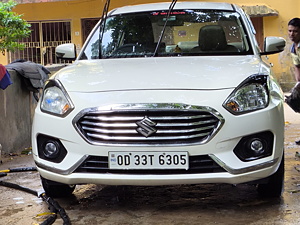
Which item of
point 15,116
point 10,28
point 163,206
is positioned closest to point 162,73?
point 163,206

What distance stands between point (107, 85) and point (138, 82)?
218mm

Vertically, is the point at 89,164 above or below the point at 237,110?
below

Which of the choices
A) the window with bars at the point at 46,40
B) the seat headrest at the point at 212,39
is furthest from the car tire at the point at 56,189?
the window with bars at the point at 46,40

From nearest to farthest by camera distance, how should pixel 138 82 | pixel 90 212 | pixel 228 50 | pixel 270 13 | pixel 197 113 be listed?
pixel 197 113 → pixel 138 82 → pixel 90 212 → pixel 228 50 → pixel 270 13

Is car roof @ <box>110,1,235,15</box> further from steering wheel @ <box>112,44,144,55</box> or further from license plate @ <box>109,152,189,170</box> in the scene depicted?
license plate @ <box>109,152,189,170</box>

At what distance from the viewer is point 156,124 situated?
11.7 ft

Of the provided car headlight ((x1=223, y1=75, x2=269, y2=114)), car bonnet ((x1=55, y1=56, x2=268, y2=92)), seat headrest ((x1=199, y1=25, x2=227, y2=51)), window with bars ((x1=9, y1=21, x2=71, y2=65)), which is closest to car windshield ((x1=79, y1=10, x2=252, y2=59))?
seat headrest ((x1=199, y1=25, x2=227, y2=51))

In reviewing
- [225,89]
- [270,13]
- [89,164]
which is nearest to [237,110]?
[225,89]

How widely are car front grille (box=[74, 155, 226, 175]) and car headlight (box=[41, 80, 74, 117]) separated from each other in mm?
379

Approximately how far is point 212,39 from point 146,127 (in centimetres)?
170

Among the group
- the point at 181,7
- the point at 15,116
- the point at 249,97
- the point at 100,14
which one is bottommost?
the point at 15,116

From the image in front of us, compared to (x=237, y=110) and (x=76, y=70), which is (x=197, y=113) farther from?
(x=76, y=70)

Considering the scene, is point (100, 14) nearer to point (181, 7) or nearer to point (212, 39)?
point (181, 7)

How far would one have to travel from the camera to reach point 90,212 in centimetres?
406
